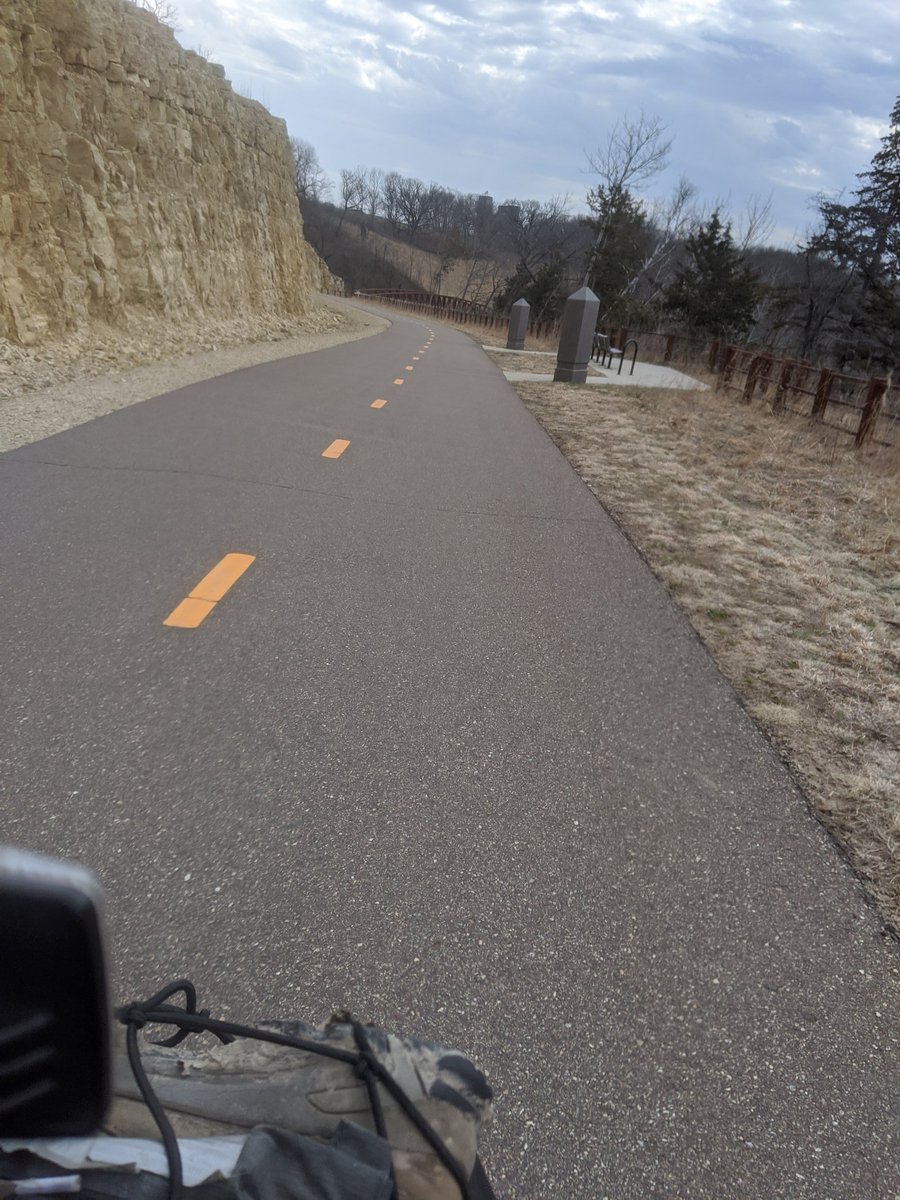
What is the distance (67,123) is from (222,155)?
27.7ft

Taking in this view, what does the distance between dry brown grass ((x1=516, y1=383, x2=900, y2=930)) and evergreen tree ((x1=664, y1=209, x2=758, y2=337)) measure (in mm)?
30967

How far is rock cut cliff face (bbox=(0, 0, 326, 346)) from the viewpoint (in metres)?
12.5

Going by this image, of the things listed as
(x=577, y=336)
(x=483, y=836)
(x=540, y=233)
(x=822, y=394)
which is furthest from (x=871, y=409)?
(x=540, y=233)

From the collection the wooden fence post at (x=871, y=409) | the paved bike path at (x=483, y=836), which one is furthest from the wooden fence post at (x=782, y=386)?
the paved bike path at (x=483, y=836)

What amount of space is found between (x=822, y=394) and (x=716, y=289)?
30810 mm

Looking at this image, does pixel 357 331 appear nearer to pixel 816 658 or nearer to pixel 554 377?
pixel 554 377

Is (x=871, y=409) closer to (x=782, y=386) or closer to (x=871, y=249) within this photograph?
(x=782, y=386)

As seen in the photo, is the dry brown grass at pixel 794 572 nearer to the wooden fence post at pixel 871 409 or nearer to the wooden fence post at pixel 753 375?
the wooden fence post at pixel 871 409

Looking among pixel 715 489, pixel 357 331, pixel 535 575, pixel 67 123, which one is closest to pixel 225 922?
pixel 535 575

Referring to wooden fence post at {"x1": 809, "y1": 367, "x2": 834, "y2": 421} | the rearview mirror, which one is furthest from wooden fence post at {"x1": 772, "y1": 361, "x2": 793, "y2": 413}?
the rearview mirror

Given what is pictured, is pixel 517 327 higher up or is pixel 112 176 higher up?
pixel 112 176

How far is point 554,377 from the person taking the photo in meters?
20.6

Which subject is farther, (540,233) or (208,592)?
(540,233)

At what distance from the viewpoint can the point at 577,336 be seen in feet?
63.8
